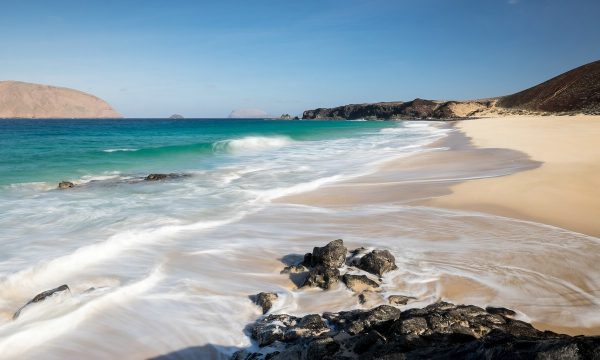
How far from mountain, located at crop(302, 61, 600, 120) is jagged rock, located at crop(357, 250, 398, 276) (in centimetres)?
5650

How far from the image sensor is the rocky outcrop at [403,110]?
94.1 metres

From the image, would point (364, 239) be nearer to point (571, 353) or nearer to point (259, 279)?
point (259, 279)

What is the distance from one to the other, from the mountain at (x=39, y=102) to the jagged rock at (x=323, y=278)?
19653 centimetres

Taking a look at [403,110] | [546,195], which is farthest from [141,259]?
[403,110]

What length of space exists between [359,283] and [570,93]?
71.4 meters

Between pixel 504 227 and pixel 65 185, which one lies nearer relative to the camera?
pixel 504 227

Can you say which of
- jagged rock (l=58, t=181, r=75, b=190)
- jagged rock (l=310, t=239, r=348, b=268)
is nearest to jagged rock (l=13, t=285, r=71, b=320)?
jagged rock (l=310, t=239, r=348, b=268)

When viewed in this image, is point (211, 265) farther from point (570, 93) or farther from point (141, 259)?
point (570, 93)

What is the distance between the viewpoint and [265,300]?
446 cm

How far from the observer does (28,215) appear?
883 cm

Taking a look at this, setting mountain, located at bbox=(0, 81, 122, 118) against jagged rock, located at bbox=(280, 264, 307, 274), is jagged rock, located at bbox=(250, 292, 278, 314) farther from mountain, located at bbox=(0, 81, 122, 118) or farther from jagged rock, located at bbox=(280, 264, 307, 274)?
mountain, located at bbox=(0, 81, 122, 118)

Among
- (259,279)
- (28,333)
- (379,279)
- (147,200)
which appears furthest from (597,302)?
(147,200)

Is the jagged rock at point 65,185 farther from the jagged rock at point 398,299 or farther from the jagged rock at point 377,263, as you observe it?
the jagged rock at point 398,299

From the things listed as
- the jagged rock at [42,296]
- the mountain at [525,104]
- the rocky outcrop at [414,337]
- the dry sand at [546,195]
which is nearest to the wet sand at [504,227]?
the dry sand at [546,195]
